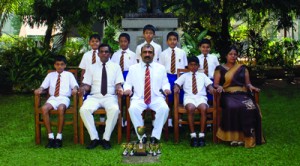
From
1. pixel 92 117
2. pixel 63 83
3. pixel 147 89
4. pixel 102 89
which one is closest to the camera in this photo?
pixel 92 117

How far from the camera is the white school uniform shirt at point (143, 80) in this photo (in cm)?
664

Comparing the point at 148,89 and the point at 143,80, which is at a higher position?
the point at 143,80

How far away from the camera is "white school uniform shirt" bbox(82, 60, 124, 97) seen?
675 cm

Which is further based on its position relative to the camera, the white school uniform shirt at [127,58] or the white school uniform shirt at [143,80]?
the white school uniform shirt at [127,58]

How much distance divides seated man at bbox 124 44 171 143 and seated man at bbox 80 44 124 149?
20 centimetres

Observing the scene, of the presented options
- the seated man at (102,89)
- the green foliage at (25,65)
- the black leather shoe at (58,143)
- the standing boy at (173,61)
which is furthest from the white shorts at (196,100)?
the green foliage at (25,65)

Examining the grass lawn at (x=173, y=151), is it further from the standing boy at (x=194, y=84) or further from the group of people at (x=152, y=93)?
the standing boy at (x=194, y=84)

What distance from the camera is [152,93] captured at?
6.61 meters

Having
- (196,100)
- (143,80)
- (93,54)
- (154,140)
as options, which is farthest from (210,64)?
(93,54)

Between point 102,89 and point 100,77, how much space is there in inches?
7.1

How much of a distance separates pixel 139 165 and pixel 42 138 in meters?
2.16

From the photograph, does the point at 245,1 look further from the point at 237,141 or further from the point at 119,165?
the point at 119,165

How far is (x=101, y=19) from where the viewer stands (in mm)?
13961

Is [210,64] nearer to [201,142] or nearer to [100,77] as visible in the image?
[201,142]
